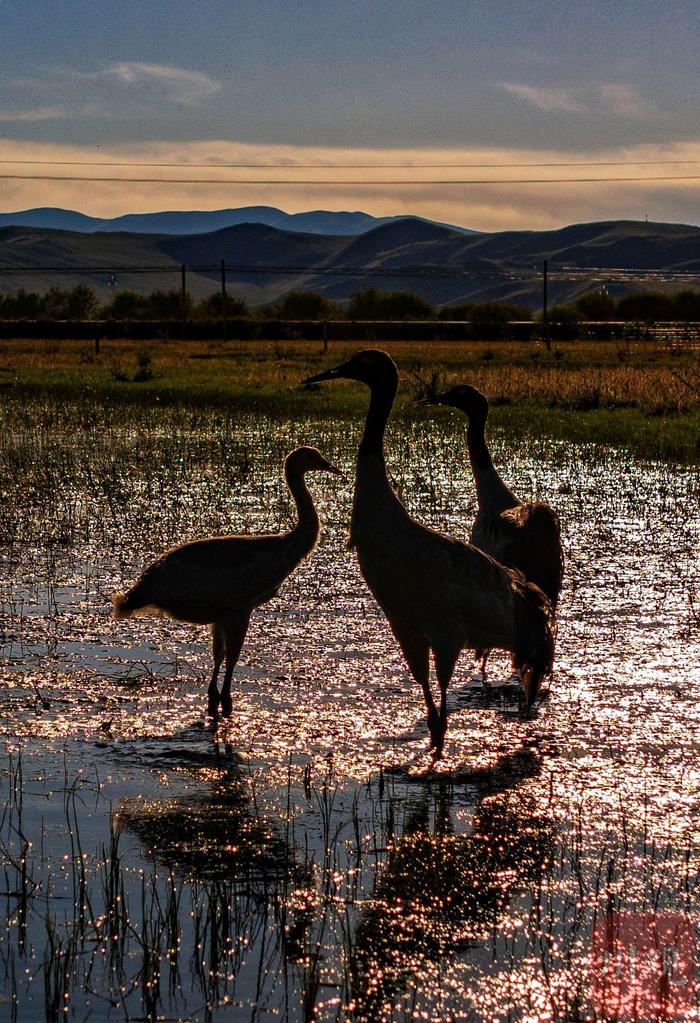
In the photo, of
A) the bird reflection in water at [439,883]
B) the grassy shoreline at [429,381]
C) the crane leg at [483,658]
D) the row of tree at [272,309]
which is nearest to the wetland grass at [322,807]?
the bird reflection in water at [439,883]

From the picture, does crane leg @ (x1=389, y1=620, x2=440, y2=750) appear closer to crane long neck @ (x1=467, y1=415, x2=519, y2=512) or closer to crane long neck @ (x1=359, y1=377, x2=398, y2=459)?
crane long neck @ (x1=359, y1=377, x2=398, y2=459)

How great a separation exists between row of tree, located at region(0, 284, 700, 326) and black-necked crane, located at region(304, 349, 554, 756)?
6855 centimetres

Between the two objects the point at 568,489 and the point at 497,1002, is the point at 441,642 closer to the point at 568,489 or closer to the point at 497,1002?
the point at 497,1002

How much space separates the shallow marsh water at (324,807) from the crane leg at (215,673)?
138mm

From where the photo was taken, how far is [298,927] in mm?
5012

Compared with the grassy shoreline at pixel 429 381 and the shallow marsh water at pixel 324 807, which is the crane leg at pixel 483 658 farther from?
the grassy shoreline at pixel 429 381

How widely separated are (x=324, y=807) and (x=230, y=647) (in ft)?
6.53

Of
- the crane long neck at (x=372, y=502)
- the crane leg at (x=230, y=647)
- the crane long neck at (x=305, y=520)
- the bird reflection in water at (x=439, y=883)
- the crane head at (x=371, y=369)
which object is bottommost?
the bird reflection in water at (x=439, y=883)

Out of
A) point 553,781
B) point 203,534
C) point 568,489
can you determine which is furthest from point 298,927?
point 568,489

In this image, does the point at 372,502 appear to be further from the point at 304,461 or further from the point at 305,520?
the point at 304,461

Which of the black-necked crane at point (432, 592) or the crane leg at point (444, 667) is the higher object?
the black-necked crane at point (432, 592)

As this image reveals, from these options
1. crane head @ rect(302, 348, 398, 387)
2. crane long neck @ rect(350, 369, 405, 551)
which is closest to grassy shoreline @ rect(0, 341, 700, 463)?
crane head @ rect(302, 348, 398, 387)

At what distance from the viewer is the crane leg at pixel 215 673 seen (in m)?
7.59

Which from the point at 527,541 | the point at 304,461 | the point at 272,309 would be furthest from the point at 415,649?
the point at 272,309
